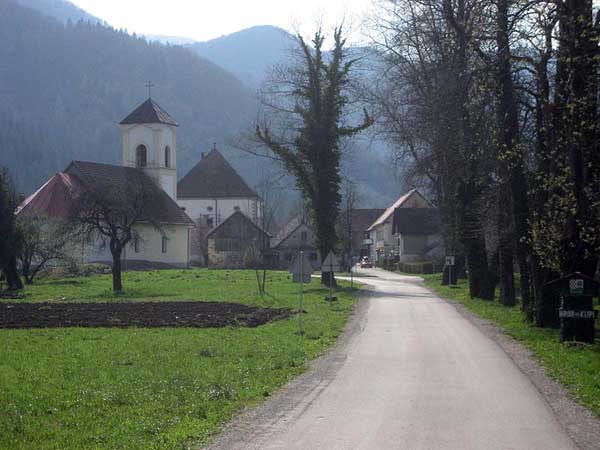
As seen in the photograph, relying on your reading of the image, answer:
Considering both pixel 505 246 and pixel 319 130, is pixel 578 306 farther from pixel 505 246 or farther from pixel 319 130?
pixel 319 130

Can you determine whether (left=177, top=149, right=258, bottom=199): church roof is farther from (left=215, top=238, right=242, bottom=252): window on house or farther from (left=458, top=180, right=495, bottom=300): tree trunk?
(left=458, top=180, right=495, bottom=300): tree trunk

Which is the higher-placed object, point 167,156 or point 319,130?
point 167,156

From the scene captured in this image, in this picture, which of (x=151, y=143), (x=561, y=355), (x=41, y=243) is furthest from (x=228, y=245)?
(x=561, y=355)

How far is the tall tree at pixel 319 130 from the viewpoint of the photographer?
4319 centimetres

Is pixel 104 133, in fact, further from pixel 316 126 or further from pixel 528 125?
pixel 528 125

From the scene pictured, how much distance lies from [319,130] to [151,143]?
131ft

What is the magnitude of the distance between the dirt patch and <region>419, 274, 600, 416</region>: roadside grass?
7.09m

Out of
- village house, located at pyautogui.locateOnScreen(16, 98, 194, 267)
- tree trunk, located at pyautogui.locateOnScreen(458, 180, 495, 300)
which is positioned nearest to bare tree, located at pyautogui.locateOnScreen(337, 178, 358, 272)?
village house, located at pyautogui.locateOnScreen(16, 98, 194, 267)

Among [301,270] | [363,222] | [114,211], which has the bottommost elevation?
[301,270]

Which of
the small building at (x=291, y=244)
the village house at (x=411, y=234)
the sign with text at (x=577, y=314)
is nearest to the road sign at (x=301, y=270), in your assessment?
the sign with text at (x=577, y=314)

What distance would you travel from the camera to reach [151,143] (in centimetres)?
8006

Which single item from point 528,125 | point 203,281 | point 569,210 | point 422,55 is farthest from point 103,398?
point 203,281

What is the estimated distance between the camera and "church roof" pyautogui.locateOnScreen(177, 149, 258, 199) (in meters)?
104

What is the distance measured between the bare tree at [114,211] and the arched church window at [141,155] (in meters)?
35.3
